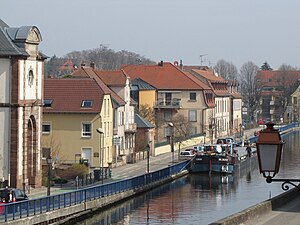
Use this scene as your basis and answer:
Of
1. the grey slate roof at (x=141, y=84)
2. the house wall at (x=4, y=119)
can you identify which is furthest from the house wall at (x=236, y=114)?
the house wall at (x=4, y=119)

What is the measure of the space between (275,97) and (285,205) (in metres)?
152

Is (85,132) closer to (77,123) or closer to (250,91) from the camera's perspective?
(77,123)

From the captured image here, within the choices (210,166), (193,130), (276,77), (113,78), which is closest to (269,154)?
(210,166)

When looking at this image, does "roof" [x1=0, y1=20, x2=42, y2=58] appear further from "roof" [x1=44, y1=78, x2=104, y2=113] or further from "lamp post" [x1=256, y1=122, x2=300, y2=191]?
"lamp post" [x1=256, y1=122, x2=300, y2=191]

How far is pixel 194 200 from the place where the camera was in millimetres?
48562

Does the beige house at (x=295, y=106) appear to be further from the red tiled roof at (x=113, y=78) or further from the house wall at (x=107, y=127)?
the house wall at (x=107, y=127)

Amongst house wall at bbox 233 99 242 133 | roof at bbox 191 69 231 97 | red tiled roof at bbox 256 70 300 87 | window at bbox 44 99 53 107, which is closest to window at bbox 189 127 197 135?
roof at bbox 191 69 231 97

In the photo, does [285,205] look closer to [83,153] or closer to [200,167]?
[83,153]

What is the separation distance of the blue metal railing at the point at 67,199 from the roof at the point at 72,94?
25.7ft

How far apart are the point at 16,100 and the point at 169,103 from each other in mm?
52544

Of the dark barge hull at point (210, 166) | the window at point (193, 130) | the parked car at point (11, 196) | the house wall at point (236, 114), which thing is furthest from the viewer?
the house wall at point (236, 114)

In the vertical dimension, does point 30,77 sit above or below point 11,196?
above

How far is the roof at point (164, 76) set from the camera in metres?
96.8

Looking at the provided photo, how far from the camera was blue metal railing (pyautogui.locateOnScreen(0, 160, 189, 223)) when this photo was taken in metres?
30.1
